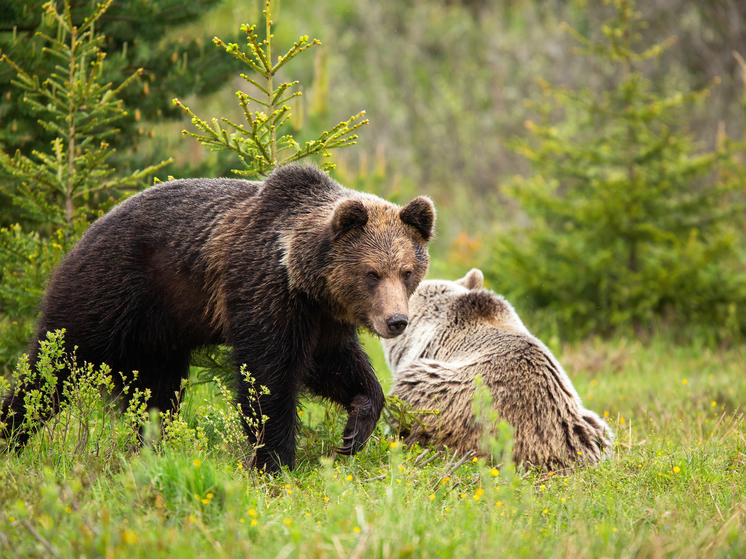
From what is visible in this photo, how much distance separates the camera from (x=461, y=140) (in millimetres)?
20062

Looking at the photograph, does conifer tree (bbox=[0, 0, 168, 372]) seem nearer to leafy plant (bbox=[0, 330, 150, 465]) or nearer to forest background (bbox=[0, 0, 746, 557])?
forest background (bbox=[0, 0, 746, 557])

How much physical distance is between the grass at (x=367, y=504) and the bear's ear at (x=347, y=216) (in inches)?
52.1

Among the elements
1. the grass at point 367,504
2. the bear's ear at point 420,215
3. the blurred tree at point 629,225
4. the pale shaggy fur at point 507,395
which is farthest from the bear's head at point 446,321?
the blurred tree at point 629,225

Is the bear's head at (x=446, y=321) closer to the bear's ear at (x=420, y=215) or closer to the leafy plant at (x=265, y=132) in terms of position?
the bear's ear at (x=420, y=215)

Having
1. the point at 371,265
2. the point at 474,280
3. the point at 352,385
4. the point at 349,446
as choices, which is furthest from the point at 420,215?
the point at 474,280

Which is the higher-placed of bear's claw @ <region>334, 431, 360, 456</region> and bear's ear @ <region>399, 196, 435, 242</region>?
bear's ear @ <region>399, 196, 435, 242</region>

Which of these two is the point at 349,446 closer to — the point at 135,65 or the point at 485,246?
the point at 135,65

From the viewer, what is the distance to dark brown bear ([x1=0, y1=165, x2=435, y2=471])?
4219mm

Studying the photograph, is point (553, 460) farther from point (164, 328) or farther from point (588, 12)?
point (588, 12)

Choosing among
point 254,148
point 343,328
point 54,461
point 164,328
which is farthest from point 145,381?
point 254,148

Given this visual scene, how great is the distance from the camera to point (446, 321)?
6000mm

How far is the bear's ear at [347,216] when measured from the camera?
4145 mm

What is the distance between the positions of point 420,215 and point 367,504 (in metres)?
1.78

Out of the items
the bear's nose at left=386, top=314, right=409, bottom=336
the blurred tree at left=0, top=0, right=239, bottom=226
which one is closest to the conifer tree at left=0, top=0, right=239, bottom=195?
the blurred tree at left=0, top=0, right=239, bottom=226
